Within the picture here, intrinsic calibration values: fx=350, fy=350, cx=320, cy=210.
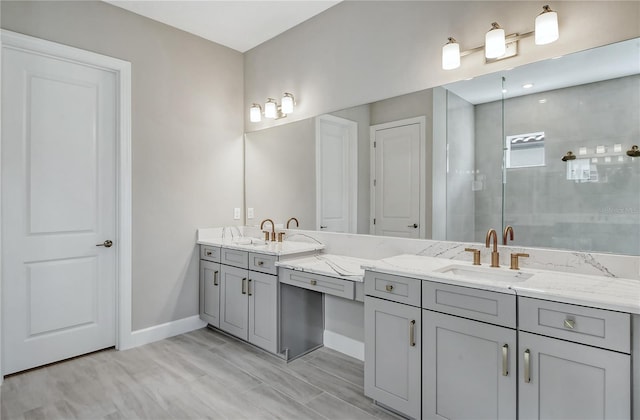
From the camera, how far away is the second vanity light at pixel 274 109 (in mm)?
3203

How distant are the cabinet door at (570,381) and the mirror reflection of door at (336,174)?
1.51 metres

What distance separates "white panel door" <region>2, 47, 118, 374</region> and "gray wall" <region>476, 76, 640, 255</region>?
112 inches

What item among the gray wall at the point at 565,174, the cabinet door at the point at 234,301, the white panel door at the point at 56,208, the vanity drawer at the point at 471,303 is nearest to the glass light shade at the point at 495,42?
the gray wall at the point at 565,174

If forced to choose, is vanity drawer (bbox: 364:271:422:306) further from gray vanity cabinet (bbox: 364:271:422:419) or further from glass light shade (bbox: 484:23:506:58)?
glass light shade (bbox: 484:23:506:58)

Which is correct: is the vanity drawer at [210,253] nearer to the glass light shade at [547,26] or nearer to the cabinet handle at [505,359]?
the cabinet handle at [505,359]

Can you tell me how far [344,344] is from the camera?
111 inches

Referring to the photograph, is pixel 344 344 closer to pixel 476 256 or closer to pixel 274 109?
pixel 476 256

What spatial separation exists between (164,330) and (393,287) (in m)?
2.30

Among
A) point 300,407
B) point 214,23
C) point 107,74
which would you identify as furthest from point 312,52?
point 300,407

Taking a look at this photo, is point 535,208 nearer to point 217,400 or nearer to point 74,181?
point 217,400

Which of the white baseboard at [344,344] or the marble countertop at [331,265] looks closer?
the marble countertop at [331,265]

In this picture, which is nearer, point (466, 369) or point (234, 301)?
point (466, 369)

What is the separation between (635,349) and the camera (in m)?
1.26

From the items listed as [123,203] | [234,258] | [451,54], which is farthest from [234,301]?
[451,54]
